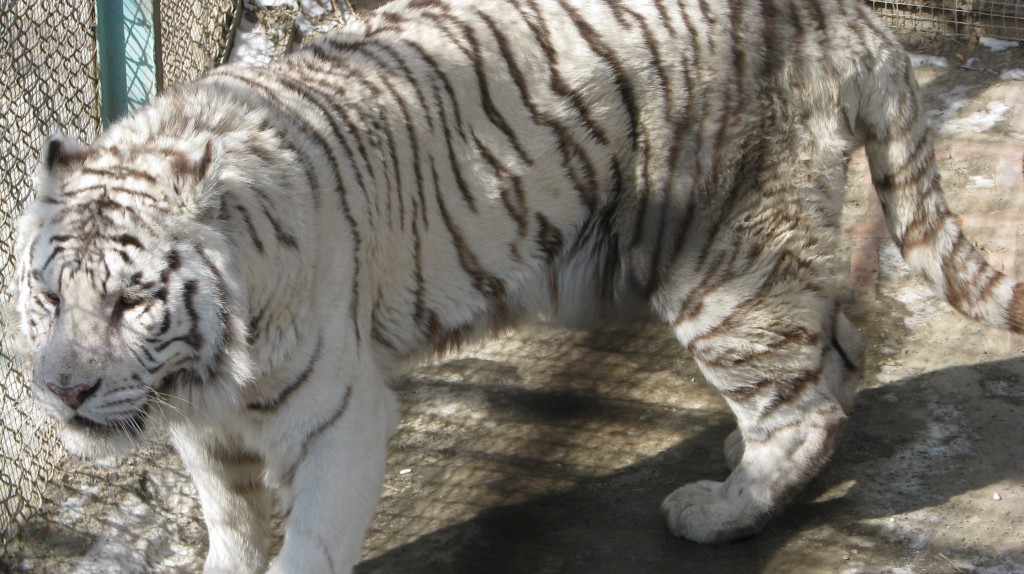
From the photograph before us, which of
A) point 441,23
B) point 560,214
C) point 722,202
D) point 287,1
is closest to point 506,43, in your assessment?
point 441,23

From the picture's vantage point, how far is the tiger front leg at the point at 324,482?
2.42 meters

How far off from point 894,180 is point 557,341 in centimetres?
141

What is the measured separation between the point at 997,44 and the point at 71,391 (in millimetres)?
4312

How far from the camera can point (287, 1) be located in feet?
16.2

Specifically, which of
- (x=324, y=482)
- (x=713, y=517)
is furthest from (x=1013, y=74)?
(x=324, y=482)

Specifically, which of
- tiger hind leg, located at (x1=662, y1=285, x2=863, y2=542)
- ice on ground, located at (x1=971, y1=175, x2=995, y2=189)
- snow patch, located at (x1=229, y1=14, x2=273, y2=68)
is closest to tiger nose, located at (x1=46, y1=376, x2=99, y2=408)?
tiger hind leg, located at (x1=662, y1=285, x2=863, y2=542)

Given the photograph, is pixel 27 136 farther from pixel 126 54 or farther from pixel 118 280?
pixel 118 280

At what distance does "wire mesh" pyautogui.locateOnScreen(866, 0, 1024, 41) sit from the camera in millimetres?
A: 5082

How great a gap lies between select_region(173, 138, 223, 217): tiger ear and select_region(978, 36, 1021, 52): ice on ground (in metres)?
3.97

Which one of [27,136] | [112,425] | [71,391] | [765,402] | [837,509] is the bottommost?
[837,509]

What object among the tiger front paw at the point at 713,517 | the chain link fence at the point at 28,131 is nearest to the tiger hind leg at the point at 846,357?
the tiger front paw at the point at 713,517

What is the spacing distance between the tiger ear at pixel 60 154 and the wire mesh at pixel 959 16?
395 centimetres

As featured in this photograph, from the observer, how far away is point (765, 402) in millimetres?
2914

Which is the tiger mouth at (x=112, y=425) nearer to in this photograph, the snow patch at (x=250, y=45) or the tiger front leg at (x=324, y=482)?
the tiger front leg at (x=324, y=482)
